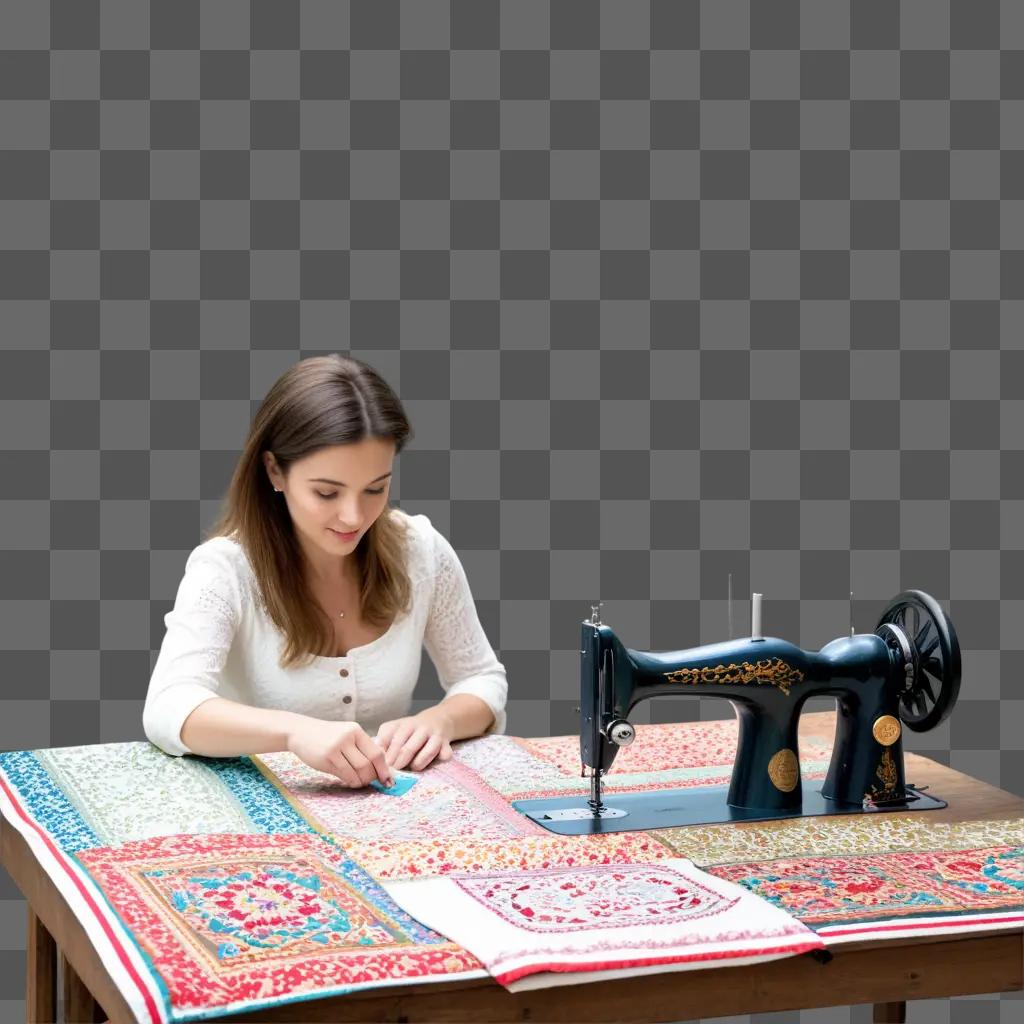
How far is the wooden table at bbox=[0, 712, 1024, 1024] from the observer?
3.39 meters

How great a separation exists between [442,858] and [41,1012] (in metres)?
1.17

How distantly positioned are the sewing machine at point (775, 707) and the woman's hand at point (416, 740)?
1.23ft

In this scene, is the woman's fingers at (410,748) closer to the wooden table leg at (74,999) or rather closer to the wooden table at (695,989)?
the wooden table leg at (74,999)

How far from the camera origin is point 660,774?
15.6 feet

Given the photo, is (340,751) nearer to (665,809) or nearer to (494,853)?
(494,853)

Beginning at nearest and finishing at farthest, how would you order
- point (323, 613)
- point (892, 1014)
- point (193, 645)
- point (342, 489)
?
point (342, 489) < point (193, 645) < point (323, 613) < point (892, 1014)

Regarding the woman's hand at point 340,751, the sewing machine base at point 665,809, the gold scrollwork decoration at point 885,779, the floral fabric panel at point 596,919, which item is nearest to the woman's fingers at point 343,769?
the woman's hand at point 340,751

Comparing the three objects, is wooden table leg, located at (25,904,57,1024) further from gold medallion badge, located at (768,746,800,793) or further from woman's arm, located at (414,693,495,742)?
gold medallion badge, located at (768,746,800,793)

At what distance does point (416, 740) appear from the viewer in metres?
4.79

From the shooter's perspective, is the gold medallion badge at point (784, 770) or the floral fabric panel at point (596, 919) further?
the gold medallion badge at point (784, 770)

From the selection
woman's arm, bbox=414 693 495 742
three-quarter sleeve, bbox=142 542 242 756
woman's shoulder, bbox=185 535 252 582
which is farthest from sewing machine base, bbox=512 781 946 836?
woman's shoulder, bbox=185 535 252 582

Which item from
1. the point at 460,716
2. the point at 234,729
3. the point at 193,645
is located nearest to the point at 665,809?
the point at 460,716

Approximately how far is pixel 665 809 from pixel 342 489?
1.06 metres

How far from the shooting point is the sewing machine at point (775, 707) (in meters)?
4.37
